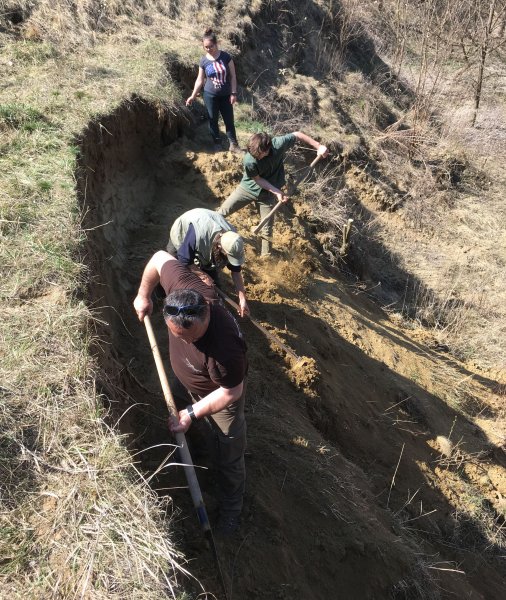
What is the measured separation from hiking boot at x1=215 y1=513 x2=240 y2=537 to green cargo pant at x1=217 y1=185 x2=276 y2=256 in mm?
3483

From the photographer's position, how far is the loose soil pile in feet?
11.0

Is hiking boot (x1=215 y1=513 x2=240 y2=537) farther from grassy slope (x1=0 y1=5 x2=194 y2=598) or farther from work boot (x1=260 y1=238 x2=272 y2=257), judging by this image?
work boot (x1=260 y1=238 x2=272 y2=257)

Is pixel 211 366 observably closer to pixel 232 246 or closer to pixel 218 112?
pixel 232 246

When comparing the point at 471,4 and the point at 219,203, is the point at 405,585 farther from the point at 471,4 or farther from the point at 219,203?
the point at 471,4

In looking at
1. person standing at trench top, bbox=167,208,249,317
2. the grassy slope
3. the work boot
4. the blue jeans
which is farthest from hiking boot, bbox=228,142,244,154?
person standing at trench top, bbox=167,208,249,317

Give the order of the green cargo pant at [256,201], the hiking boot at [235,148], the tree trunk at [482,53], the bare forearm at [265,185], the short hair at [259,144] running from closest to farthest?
the short hair at [259,144], the bare forearm at [265,185], the green cargo pant at [256,201], the hiking boot at [235,148], the tree trunk at [482,53]

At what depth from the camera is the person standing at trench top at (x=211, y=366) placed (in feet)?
8.77

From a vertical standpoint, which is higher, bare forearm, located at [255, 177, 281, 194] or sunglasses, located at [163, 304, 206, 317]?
sunglasses, located at [163, 304, 206, 317]

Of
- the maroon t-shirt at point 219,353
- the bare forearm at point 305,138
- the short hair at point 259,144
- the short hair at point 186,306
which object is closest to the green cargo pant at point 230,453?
the maroon t-shirt at point 219,353

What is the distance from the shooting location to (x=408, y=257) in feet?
34.2

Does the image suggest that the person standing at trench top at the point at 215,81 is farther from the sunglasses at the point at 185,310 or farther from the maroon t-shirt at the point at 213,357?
the sunglasses at the point at 185,310

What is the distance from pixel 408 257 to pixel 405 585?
762 cm

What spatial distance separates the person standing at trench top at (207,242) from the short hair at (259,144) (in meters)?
1.35

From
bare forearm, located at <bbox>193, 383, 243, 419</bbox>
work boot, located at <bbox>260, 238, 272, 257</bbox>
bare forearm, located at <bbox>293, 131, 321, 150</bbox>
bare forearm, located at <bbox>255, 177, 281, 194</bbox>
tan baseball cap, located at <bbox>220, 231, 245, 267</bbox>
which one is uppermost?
bare forearm, located at <bbox>293, 131, 321, 150</bbox>
